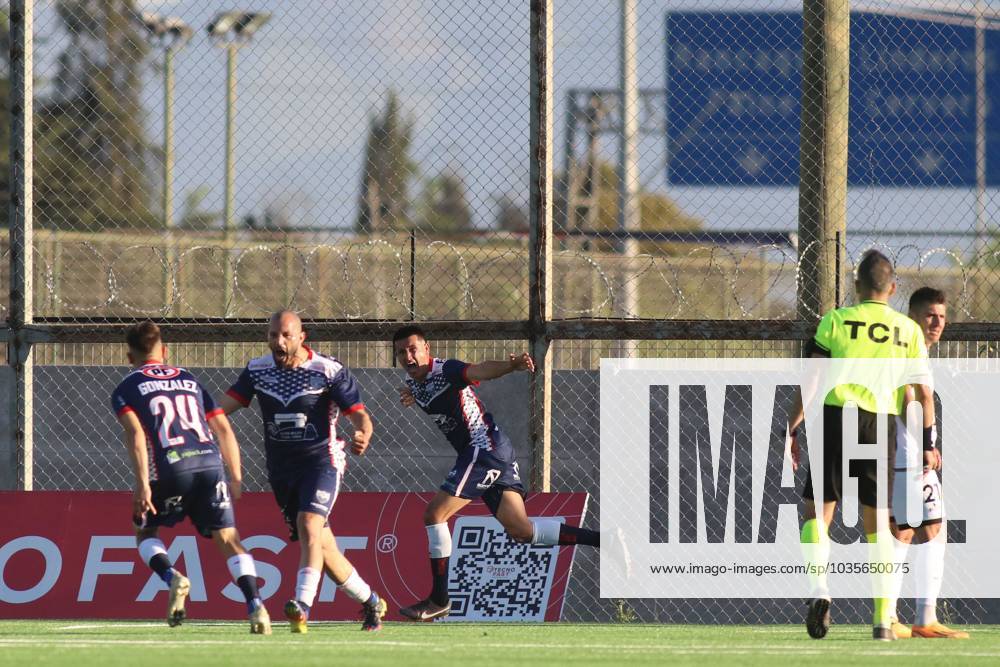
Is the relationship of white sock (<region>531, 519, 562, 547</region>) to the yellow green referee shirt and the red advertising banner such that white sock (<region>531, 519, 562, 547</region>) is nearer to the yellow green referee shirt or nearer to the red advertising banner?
the red advertising banner

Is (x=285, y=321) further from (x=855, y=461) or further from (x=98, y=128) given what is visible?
(x=98, y=128)

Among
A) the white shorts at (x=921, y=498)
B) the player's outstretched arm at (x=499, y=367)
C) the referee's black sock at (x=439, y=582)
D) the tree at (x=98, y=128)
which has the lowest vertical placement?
the referee's black sock at (x=439, y=582)

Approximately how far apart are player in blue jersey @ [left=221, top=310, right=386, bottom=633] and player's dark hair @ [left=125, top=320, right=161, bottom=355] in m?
0.67

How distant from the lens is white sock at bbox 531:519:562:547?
35.1 feet

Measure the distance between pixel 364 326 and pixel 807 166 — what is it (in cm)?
336

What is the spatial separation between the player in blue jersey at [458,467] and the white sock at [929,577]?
2.48 meters

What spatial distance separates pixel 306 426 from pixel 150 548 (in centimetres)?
114

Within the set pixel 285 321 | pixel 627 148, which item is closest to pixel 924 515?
pixel 285 321

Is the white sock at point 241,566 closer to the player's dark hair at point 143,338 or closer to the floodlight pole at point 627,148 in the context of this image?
the player's dark hair at point 143,338

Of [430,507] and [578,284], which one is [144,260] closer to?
[578,284]

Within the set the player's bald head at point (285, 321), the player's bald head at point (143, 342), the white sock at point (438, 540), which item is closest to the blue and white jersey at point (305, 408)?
the player's bald head at point (285, 321)

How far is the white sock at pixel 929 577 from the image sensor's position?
8961 mm

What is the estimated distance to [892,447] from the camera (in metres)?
8.58

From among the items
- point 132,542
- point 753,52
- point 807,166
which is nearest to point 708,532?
point 807,166
